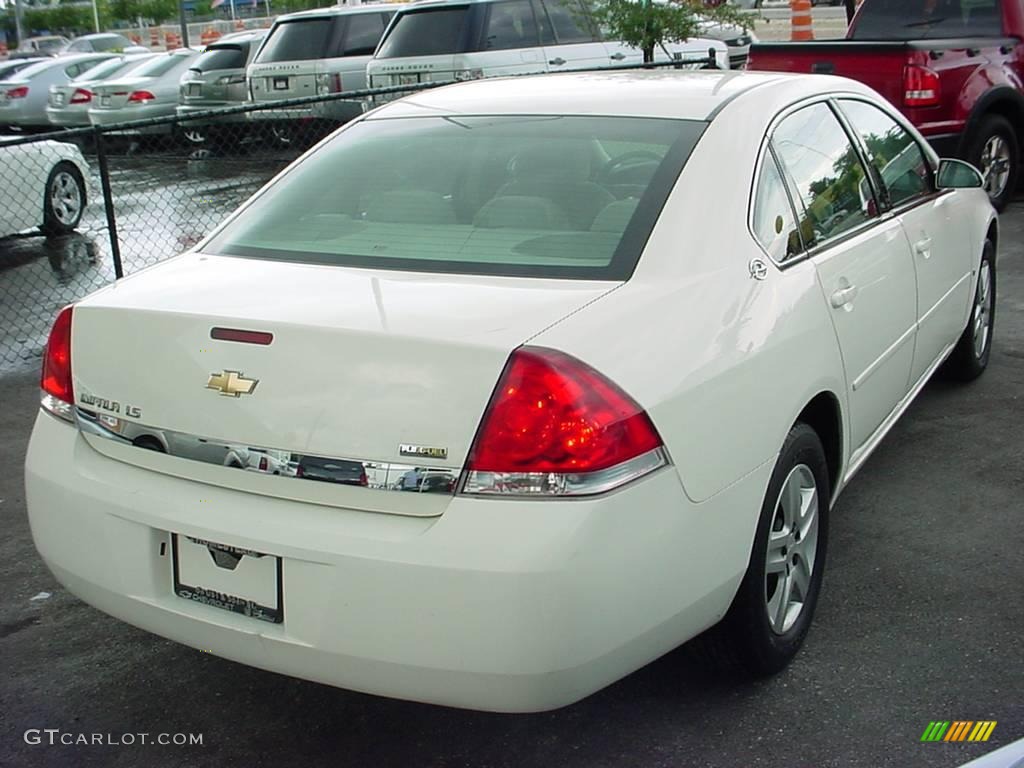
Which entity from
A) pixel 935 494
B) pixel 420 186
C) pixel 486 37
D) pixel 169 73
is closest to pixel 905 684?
pixel 935 494

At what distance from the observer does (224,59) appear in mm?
17828

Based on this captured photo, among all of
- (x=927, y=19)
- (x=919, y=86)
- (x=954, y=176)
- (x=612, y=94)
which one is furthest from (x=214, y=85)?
(x=612, y=94)

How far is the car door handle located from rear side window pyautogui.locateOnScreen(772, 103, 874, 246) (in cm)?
17

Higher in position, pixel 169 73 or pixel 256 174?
pixel 169 73

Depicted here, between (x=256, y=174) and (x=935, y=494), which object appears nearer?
(x=935, y=494)

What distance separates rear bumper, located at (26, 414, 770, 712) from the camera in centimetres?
249

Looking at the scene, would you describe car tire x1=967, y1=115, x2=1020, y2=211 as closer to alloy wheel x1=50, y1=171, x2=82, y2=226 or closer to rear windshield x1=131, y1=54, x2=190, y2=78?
alloy wheel x1=50, y1=171, x2=82, y2=226

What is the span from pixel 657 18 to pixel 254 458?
9662 mm

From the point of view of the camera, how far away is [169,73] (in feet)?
63.0

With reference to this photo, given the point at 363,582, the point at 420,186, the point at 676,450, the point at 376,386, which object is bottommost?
the point at 363,582

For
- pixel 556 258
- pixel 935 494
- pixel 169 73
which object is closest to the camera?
pixel 556 258

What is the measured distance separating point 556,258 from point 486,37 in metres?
10.6

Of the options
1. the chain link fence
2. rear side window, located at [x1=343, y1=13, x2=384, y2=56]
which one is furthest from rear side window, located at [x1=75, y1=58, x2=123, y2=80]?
the chain link fence

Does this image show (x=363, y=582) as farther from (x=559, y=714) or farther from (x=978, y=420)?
(x=978, y=420)
